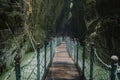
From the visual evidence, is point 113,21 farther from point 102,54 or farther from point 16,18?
point 16,18

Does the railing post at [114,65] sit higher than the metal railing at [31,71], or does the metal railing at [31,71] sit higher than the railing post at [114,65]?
the railing post at [114,65]

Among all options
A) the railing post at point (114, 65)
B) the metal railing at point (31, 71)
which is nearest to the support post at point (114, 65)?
the railing post at point (114, 65)

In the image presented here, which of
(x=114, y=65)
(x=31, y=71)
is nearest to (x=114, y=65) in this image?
(x=114, y=65)

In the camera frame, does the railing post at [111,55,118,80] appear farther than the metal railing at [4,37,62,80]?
No

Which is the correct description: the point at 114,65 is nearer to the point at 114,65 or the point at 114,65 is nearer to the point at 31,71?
the point at 114,65

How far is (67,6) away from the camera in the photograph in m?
47.1

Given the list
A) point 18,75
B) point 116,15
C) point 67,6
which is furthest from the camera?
point 67,6

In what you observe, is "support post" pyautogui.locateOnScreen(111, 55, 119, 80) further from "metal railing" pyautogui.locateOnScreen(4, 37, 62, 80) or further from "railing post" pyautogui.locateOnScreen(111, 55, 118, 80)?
"metal railing" pyautogui.locateOnScreen(4, 37, 62, 80)

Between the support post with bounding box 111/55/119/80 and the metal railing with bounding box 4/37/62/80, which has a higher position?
the support post with bounding box 111/55/119/80

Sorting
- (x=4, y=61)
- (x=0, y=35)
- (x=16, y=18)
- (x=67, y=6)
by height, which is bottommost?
(x=4, y=61)

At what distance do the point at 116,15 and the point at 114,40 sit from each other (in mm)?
1255

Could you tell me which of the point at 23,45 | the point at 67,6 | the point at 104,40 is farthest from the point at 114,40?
the point at 67,6

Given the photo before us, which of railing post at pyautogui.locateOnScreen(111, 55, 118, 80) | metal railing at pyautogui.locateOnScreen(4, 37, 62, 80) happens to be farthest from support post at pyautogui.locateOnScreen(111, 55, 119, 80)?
metal railing at pyautogui.locateOnScreen(4, 37, 62, 80)

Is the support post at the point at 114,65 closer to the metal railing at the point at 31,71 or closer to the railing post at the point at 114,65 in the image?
the railing post at the point at 114,65
